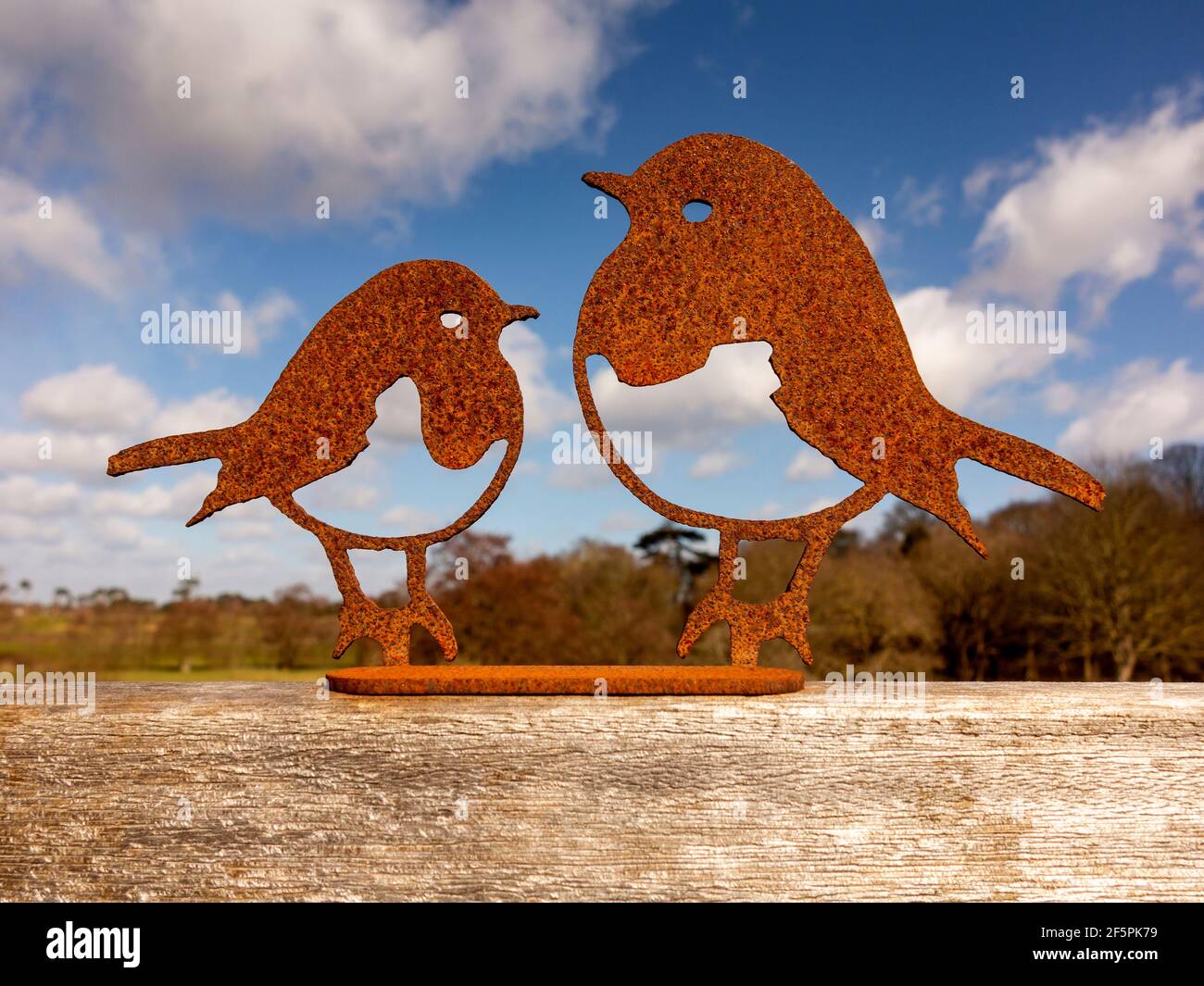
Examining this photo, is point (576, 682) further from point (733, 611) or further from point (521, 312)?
point (521, 312)

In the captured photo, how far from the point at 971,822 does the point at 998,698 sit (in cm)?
42

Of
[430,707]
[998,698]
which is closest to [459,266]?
[430,707]

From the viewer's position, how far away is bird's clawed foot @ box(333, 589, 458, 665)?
9.52 ft

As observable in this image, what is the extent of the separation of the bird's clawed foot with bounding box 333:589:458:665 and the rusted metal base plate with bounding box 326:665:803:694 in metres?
0.21

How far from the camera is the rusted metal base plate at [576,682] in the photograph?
8.59 feet

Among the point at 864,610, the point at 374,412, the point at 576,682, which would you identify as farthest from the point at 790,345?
the point at 864,610

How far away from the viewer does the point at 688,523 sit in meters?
2.89

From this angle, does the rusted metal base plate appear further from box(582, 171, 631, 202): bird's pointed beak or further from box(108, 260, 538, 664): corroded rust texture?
box(582, 171, 631, 202): bird's pointed beak

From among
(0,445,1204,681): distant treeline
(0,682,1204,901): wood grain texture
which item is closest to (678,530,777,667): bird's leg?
(0,682,1204,901): wood grain texture

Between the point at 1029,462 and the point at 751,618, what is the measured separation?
1021mm

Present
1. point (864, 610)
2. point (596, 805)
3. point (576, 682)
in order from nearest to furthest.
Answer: point (596, 805)
point (576, 682)
point (864, 610)

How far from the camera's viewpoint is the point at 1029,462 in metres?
2.79

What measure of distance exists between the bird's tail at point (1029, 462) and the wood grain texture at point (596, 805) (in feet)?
2.39
